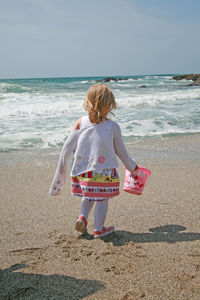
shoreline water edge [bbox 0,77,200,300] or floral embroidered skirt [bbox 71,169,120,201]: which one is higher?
floral embroidered skirt [bbox 71,169,120,201]

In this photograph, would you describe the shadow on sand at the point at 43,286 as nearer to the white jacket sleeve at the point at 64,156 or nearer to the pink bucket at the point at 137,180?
the white jacket sleeve at the point at 64,156

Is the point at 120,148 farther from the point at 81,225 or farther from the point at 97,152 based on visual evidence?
the point at 81,225

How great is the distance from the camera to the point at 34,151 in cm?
586

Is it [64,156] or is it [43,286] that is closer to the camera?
[43,286]

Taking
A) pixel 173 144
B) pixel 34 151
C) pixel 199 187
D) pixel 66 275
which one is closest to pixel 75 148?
pixel 66 275

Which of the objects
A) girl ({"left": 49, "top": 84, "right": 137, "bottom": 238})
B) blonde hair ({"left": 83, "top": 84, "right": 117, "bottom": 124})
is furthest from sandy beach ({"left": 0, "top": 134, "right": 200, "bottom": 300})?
blonde hair ({"left": 83, "top": 84, "right": 117, "bottom": 124})

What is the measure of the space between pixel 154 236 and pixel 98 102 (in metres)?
1.17

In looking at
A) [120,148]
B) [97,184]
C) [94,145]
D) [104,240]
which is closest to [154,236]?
[104,240]

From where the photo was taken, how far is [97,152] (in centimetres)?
266

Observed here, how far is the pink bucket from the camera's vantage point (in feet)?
9.68

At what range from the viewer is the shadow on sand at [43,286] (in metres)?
1.81

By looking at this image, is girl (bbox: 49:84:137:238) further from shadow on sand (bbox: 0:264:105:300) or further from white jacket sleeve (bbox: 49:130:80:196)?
shadow on sand (bbox: 0:264:105:300)

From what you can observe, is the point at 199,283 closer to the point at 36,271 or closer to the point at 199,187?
the point at 36,271

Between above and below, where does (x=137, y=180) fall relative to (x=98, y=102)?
below
